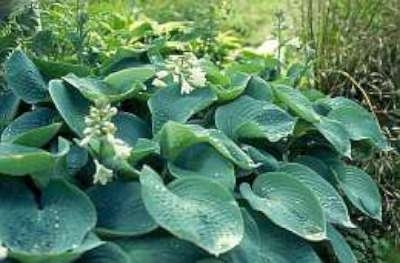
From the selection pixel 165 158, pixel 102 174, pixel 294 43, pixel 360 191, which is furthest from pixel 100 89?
pixel 294 43

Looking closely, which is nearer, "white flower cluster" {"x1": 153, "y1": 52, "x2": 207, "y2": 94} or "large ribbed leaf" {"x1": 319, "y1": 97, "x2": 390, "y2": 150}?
"white flower cluster" {"x1": 153, "y1": 52, "x2": 207, "y2": 94}

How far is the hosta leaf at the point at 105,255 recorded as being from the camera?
7.17ft

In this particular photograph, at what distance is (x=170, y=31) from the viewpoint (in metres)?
4.07

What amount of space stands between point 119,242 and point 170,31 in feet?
6.41

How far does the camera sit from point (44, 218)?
2.22 m

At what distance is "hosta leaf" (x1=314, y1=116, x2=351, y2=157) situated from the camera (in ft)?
9.45

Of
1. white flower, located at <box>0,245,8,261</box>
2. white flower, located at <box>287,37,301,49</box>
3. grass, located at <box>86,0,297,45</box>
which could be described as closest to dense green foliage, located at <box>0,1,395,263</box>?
white flower, located at <box>0,245,8,261</box>

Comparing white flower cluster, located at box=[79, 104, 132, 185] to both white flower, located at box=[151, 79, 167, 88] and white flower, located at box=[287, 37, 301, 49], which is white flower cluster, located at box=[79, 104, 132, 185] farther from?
white flower, located at box=[287, 37, 301, 49]

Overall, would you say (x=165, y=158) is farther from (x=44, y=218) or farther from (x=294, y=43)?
(x=294, y=43)

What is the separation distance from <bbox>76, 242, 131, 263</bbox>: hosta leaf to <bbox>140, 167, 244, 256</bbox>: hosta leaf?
0.44ft

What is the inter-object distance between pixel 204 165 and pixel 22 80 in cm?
65

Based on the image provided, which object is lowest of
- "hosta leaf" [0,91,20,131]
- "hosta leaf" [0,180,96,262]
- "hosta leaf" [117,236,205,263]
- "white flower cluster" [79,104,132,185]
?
"hosta leaf" [117,236,205,263]

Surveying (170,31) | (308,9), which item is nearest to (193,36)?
(170,31)

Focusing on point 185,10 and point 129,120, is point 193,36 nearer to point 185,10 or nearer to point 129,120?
point 129,120
